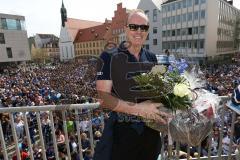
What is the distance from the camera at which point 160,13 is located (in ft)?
164

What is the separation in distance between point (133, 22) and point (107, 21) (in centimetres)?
8342

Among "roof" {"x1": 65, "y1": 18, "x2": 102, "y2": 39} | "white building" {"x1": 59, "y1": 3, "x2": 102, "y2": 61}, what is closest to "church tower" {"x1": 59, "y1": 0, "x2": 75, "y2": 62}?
"white building" {"x1": 59, "y1": 3, "x2": 102, "y2": 61}

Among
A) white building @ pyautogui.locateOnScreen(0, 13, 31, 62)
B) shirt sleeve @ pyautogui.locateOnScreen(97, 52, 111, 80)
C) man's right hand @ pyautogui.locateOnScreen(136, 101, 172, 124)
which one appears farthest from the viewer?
white building @ pyautogui.locateOnScreen(0, 13, 31, 62)

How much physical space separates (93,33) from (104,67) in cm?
8483

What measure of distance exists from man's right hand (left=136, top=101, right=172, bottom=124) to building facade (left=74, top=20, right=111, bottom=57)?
244ft

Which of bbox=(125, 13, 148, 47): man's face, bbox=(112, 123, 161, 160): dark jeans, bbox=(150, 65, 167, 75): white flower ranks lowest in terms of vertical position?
bbox=(112, 123, 161, 160): dark jeans

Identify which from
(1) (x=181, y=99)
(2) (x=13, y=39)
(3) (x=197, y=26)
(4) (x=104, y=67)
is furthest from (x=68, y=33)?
(1) (x=181, y=99)

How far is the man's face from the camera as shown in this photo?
80.9 inches

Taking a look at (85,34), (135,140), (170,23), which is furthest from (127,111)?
(85,34)

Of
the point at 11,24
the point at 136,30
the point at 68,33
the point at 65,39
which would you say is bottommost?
the point at 136,30

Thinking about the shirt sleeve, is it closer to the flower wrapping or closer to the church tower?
the flower wrapping

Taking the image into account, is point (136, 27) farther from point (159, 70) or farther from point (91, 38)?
point (91, 38)

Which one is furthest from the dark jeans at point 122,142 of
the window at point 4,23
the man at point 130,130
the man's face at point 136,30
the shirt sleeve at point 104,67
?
the window at point 4,23

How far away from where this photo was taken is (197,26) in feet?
141
